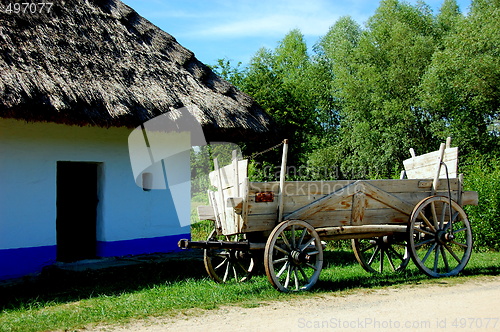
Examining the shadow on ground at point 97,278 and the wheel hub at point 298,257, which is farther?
the shadow on ground at point 97,278

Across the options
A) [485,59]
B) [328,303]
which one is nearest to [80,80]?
[328,303]

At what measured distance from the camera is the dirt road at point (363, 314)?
4293 millimetres

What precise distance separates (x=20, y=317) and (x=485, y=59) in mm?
17204

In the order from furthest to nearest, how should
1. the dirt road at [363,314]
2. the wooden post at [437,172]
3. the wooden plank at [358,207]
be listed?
the wooden post at [437,172]
the wooden plank at [358,207]
the dirt road at [363,314]

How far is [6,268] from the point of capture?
7.38 metres

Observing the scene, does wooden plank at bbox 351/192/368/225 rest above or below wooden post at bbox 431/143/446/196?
below

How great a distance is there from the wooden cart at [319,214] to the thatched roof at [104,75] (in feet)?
7.77

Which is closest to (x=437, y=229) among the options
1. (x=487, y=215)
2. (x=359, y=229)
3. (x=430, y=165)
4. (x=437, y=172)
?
(x=437, y=172)

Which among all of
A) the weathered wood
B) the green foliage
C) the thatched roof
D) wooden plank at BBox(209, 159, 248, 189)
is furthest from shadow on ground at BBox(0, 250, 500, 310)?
the green foliage

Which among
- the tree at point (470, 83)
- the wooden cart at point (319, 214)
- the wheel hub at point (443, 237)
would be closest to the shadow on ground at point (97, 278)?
the wooden cart at point (319, 214)

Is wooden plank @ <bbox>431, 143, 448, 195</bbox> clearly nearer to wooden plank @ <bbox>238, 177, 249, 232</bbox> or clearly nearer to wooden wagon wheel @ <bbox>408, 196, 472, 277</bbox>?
wooden wagon wheel @ <bbox>408, 196, 472, 277</bbox>

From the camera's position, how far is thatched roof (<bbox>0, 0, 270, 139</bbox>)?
7254 mm

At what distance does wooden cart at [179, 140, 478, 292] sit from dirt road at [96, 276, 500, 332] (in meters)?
0.61

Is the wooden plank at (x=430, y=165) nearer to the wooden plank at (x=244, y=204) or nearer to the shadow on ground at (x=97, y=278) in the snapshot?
the wooden plank at (x=244, y=204)
